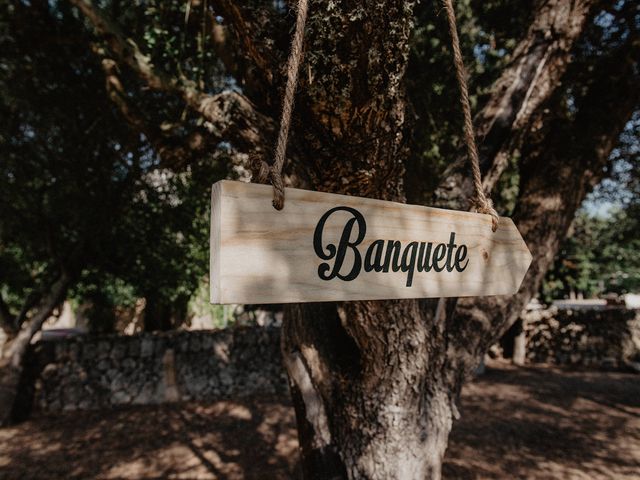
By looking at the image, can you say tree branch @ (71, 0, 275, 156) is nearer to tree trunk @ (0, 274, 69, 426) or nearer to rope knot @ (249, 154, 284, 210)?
rope knot @ (249, 154, 284, 210)

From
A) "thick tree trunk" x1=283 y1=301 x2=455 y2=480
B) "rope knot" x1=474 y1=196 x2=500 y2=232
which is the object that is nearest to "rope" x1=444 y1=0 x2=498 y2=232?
"rope knot" x1=474 y1=196 x2=500 y2=232

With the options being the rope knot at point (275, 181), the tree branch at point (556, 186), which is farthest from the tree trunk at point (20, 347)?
the rope knot at point (275, 181)

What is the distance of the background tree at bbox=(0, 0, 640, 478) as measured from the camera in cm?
148

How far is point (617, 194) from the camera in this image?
6.64 meters

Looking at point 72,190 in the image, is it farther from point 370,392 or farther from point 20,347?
point 370,392

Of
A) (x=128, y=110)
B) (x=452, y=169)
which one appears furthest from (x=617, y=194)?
(x=128, y=110)

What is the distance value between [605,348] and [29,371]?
1326 cm

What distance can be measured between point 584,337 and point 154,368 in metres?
11.0

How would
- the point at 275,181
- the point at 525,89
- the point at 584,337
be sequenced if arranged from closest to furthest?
1. the point at 275,181
2. the point at 525,89
3. the point at 584,337

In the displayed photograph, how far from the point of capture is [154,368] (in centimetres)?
787

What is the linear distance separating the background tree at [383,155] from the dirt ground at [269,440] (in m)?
2.85

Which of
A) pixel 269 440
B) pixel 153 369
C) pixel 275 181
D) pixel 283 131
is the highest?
pixel 283 131

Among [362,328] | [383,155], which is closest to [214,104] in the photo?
[383,155]

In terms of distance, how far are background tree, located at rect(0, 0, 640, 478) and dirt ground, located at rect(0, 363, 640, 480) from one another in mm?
2850
